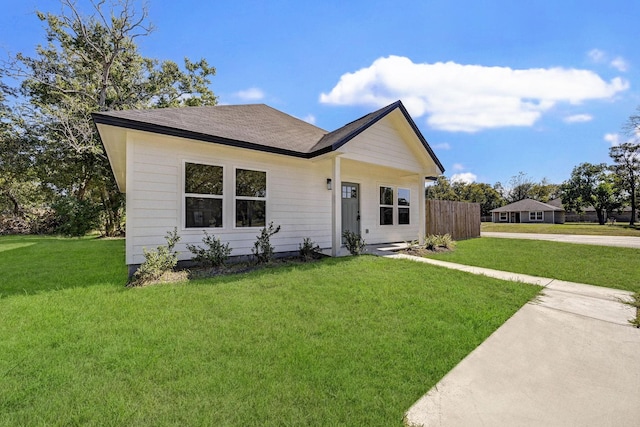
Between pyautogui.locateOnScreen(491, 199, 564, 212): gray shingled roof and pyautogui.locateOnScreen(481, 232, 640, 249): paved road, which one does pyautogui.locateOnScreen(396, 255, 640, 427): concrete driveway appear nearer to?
pyautogui.locateOnScreen(481, 232, 640, 249): paved road

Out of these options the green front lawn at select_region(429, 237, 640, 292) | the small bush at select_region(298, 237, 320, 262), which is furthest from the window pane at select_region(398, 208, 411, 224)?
the small bush at select_region(298, 237, 320, 262)

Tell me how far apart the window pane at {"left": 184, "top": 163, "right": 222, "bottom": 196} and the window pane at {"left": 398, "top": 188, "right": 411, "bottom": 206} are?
729 cm

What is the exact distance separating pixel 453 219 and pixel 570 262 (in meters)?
6.14

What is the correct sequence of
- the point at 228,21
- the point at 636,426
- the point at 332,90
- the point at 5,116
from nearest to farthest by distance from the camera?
1. the point at 636,426
2. the point at 228,21
3. the point at 332,90
4. the point at 5,116

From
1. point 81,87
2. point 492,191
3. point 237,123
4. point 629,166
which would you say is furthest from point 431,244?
point 492,191

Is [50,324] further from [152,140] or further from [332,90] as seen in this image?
[332,90]

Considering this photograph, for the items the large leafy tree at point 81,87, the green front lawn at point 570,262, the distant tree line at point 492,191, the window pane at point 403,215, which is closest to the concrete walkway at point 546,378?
the green front lawn at point 570,262

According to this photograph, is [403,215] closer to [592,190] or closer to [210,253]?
[210,253]

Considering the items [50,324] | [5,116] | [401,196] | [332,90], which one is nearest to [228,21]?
[332,90]

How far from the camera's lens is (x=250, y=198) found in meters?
7.26

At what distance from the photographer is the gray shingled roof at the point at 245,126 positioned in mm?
5707

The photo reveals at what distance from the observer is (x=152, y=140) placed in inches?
233

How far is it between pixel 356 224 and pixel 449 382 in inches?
296

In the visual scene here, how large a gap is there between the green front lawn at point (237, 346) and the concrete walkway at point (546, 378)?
6.9 inches
